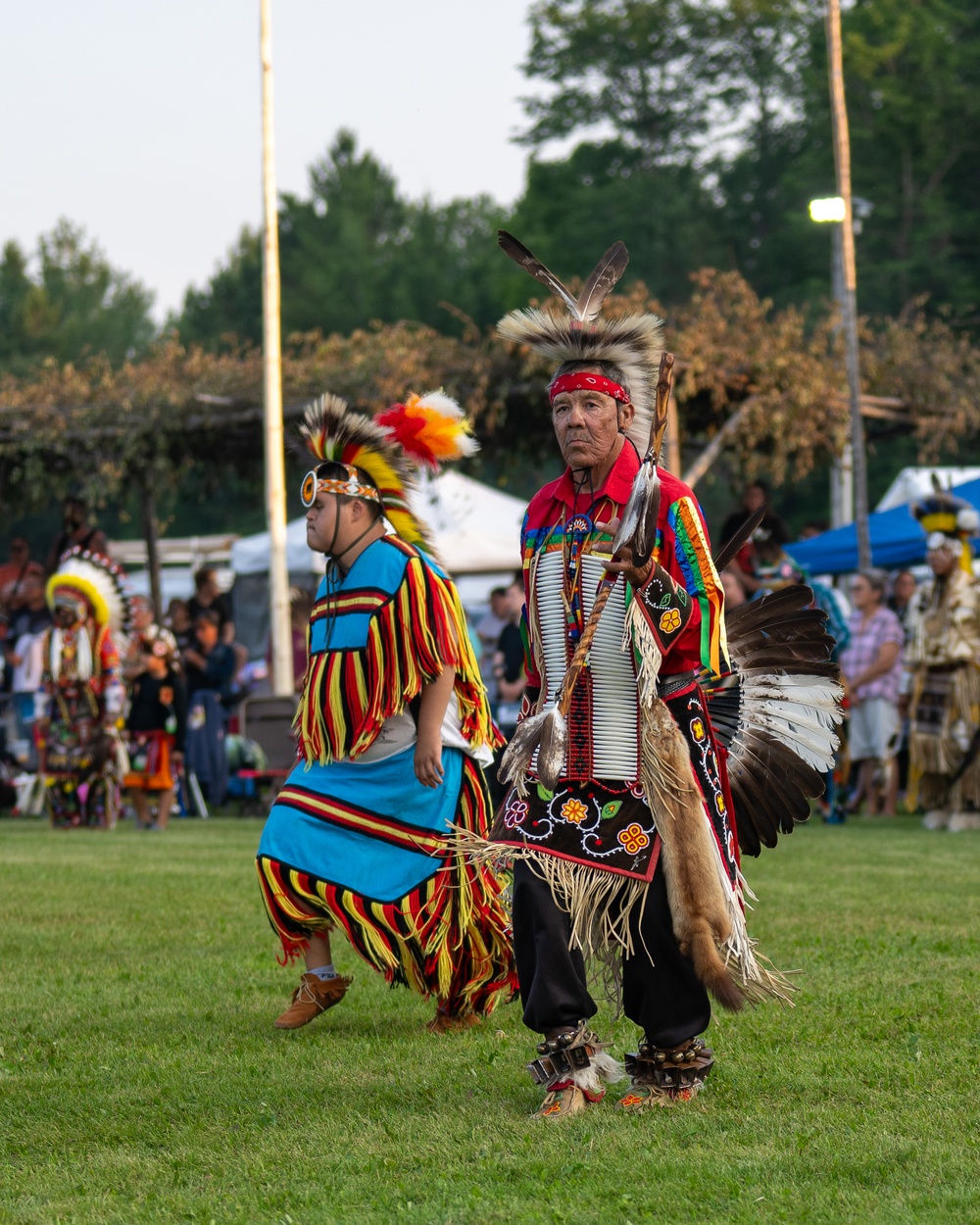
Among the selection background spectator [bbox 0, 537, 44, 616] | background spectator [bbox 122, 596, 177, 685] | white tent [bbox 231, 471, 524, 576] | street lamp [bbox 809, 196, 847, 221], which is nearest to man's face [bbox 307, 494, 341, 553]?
background spectator [bbox 122, 596, 177, 685]

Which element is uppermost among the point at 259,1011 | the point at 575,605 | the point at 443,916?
the point at 575,605

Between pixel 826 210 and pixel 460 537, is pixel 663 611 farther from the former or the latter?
pixel 460 537

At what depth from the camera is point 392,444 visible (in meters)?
5.49

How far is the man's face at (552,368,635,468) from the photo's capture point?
402 centimetres

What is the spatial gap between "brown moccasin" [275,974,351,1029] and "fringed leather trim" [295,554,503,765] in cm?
65

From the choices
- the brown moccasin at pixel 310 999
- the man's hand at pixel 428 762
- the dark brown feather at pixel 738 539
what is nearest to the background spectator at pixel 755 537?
the man's hand at pixel 428 762

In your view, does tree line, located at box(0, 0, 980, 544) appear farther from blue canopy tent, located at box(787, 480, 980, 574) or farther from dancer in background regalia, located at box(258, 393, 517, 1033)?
dancer in background regalia, located at box(258, 393, 517, 1033)

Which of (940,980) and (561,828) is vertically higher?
(561,828)

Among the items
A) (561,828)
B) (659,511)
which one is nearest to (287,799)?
(561,828)

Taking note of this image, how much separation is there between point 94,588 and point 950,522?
572 centimetres

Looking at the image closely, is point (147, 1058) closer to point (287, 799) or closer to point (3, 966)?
point (287, 799)

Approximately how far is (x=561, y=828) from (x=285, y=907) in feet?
4.42

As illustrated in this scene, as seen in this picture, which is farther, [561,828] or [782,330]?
[782,330]

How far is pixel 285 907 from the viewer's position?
16.3 ft
